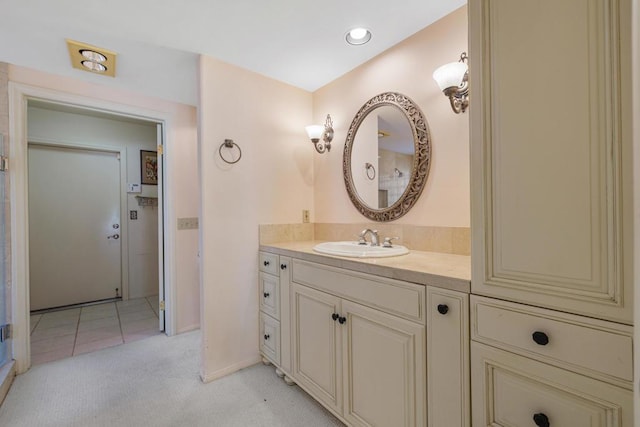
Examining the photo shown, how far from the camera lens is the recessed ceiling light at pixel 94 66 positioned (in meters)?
2.00

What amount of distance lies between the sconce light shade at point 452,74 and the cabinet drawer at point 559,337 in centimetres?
106

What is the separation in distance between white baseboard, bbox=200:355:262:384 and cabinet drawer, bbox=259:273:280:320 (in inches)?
15.2

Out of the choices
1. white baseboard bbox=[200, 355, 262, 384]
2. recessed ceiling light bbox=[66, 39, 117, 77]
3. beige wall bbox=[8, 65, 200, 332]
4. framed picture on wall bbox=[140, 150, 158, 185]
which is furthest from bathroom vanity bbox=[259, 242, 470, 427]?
framed picture on wall bbox=[140, 150, 158, 185]

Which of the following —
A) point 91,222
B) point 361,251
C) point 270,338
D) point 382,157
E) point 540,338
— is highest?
point 382,157

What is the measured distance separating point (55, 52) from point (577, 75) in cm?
273

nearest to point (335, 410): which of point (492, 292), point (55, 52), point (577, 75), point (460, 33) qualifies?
point (492, 292)

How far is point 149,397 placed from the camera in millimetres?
1748

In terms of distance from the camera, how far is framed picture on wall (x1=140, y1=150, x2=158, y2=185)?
3748 millimetres

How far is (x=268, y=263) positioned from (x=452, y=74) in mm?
1576

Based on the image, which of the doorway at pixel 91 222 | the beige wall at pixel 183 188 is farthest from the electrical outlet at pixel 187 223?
the doorway at pixel 91 222

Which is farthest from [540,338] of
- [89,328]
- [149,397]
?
[89,328]

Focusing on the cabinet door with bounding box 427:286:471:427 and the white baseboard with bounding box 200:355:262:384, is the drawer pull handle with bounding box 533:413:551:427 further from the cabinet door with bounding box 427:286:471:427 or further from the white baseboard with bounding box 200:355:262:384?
the white baseboard with bounding box 200:355:262:384

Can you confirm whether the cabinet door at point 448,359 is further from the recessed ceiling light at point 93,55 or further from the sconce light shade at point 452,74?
the recessed ceiling light at point 93,55

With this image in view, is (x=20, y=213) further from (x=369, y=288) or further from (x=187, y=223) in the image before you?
(x=369, y=288)
